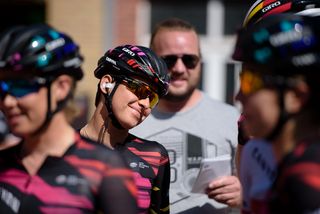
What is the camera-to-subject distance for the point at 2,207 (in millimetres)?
2900

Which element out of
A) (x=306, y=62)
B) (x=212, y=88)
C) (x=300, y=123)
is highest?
(x=306, y=62)

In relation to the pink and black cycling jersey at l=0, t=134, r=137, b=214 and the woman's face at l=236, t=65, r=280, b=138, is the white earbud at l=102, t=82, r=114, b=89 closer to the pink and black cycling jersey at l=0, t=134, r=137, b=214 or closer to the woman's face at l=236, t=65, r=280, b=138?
the pink and black cycling jersey at l=0, t=134, r=137, b=214

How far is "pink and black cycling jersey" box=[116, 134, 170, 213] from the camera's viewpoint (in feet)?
11.9

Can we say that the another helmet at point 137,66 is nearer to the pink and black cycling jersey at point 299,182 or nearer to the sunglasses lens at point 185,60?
the sunglasses lens at point 185,60

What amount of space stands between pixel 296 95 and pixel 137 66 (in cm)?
125

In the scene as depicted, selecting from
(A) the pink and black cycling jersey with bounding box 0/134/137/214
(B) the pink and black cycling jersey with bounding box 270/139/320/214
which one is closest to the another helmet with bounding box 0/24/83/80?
(A) the pink and black cycling jersey with bounding box 0/134/137/214

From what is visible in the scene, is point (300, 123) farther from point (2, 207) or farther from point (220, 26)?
point (220, 26)

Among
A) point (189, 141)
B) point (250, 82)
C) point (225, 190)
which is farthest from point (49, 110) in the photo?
point (189, 141)

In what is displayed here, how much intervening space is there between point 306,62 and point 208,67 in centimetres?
884

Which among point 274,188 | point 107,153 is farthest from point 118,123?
point 274,188

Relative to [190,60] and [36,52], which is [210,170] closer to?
[190,60]

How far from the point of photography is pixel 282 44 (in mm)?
2615

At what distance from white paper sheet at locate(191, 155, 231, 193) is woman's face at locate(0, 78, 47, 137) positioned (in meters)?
1.46

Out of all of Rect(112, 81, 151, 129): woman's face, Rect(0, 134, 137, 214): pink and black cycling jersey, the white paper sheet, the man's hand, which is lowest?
the man's hand
